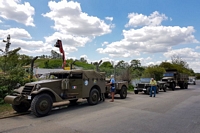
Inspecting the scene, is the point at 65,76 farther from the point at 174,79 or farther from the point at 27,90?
the point at 174,79

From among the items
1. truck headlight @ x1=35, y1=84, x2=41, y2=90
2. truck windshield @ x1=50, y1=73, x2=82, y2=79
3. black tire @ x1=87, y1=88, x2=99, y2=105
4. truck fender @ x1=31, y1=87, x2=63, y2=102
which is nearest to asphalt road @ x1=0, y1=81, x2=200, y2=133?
truck fender @ x1=31, y1=87, x2=63, y2=102

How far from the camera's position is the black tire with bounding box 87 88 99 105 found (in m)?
10.4

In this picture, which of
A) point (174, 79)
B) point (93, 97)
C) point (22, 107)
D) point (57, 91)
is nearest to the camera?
point (22, 107)

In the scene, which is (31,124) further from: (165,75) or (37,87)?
(165,75)

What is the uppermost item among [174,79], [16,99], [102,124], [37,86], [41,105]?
[174,79]

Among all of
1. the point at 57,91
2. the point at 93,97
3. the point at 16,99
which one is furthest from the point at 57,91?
the point at 93,97

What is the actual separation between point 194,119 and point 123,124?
2942 mm

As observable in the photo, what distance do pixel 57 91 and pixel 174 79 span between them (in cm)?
2022

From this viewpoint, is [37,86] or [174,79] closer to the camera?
[37,86]

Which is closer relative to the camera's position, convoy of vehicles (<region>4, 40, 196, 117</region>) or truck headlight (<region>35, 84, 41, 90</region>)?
convoy of vehicles (<region>4, 40, 196, 117</region>)

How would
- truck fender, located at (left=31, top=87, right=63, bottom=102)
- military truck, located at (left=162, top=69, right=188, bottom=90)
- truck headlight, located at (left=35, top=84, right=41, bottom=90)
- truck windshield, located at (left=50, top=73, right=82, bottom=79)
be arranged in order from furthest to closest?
military truck, located at (left=162, top=69, right=188, bottom=90) → truck windshield, located at (left=50, top=73, right=82, bottom=79) → truck headlight, located at (left=35, top=84, right=41, bottom=90) → truck fender, located at (left=31, top=87, right=63, bottom=102)

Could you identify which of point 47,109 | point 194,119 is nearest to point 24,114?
point 47,109

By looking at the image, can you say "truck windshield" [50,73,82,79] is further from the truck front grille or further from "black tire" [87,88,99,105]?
the truck front grille

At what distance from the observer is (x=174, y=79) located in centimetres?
2531
